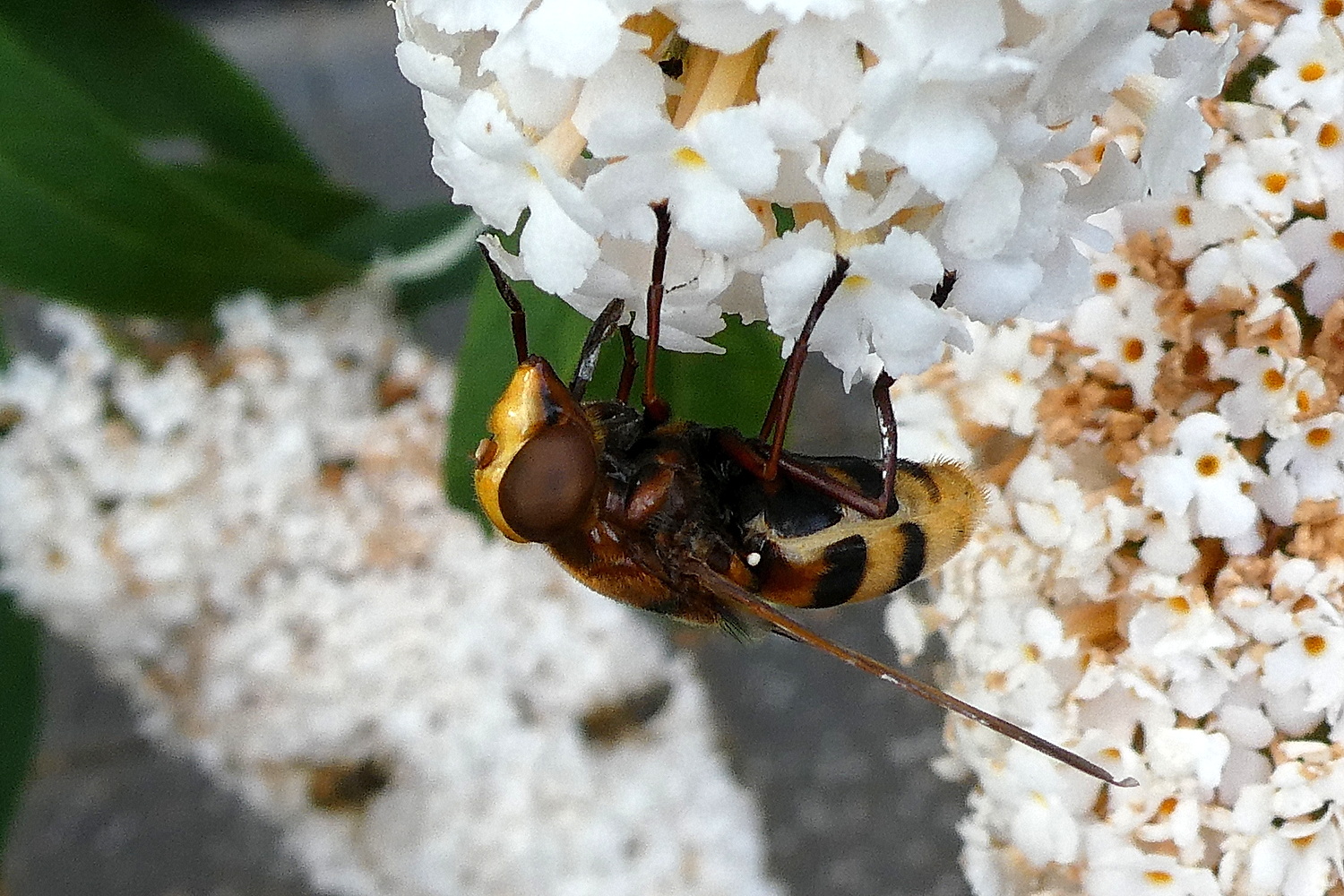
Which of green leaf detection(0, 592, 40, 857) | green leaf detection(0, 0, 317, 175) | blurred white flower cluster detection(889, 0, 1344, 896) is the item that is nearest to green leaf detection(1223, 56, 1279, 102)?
blurred white flower cluster detection(889, 0, 1344, 896)

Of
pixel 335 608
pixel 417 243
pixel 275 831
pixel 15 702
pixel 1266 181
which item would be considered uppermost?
pixel 1266 181

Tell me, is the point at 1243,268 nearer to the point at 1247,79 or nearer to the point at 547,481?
the point at 1247,79

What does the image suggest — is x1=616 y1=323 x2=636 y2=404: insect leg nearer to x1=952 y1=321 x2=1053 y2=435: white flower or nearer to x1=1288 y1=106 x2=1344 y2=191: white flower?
x1=952 y1=321 x2=1053 y2=435: white flower

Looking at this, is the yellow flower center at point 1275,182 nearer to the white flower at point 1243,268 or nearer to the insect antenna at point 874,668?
the white flower at point 1243,268

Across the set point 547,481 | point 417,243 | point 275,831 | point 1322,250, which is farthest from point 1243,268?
point 275,831

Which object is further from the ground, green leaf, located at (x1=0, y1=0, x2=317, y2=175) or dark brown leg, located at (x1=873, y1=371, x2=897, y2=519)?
dark brown leg, located at (x1=873, y1=371, x2=897, y2=519)

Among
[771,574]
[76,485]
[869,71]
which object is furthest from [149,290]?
[869,71]

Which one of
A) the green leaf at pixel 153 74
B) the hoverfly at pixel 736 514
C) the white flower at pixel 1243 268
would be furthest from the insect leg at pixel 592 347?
→ the green leaf at pixel 153 74

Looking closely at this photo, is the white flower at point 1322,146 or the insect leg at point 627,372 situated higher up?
the white flower at point 1322,146
